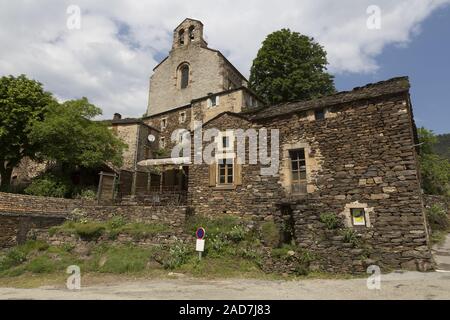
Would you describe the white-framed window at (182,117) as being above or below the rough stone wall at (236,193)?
above

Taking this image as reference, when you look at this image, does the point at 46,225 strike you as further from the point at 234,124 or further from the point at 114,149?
the point at 234,124

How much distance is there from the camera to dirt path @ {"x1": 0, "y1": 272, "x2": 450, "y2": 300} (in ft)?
22.1

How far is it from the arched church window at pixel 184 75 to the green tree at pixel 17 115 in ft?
39.0

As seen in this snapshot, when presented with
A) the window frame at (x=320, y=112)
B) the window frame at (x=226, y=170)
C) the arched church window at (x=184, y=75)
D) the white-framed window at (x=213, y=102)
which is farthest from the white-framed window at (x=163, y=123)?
the window frame at (x=320, y=112)

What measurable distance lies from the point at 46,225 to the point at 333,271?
12959 mm

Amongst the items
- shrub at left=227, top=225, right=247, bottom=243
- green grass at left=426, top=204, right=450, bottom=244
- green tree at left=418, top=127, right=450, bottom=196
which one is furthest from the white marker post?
green tree at left=418, top=127, right=450, bottom=196

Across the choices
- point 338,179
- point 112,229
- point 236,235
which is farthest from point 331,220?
point 112,229

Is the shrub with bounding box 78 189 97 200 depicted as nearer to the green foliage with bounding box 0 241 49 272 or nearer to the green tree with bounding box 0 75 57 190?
the green tree with bounding box 0 75 57 190

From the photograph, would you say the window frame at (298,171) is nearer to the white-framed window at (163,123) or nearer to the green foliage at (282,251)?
the green foliage at (282,251)

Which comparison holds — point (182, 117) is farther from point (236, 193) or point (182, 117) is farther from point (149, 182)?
point (236, 193)

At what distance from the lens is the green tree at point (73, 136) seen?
58.6ft

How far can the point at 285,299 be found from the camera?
6539 millimetres

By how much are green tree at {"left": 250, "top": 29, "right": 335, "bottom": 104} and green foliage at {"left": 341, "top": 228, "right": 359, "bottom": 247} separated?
655 inches

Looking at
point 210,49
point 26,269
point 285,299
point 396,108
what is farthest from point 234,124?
point 210,49
